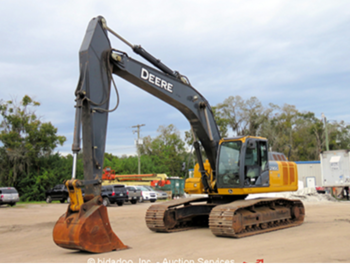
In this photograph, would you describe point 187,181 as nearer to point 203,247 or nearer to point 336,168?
point 203,247

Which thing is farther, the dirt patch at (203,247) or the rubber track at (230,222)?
the rubber track at (230,222)

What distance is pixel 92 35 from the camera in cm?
852

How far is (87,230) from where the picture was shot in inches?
290

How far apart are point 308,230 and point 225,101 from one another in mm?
50428

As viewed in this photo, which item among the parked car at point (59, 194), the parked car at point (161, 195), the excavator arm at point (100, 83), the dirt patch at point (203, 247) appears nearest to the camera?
the dirt patch at point (203, 247)

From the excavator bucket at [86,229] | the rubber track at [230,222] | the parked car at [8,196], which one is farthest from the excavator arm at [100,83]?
the parked car at [8,196]

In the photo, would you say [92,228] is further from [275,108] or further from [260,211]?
[275,108]

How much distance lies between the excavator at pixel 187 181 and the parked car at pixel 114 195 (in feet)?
49.1

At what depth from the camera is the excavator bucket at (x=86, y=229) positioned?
24.0ft

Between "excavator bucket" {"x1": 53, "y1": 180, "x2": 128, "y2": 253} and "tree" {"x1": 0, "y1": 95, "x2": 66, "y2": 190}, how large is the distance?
117 ft

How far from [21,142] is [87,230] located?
122 feet

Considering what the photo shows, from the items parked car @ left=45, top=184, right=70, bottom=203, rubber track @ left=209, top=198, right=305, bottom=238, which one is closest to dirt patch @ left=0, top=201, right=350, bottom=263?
rubber track @ left=209, top=198, right=305, bottom=238

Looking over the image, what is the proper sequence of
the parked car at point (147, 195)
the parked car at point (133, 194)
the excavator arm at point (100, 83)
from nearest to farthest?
the excavator arm at point (100, 83), the parked car at point (133, 194), the parked car at point (147, 195)

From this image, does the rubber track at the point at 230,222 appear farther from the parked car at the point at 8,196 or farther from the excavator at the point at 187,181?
the parked car at the point at 8,196
